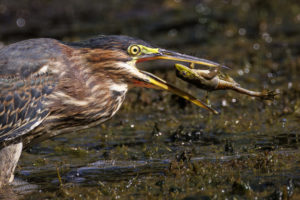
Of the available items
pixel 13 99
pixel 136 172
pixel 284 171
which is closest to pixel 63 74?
pixel 13 99

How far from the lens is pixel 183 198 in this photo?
6.56m

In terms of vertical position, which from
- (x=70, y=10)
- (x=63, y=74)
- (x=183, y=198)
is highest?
(x=70, y=10)

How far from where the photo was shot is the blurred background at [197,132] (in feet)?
22.9

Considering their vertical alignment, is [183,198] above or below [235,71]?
below

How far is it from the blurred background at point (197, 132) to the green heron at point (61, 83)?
1.91ft

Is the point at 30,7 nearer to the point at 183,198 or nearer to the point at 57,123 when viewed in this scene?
the point at 57,123

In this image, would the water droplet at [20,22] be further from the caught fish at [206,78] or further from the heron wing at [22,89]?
the caught fish at [206,78]

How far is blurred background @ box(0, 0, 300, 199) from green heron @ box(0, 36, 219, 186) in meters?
0.58

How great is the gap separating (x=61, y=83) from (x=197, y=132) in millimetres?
2584

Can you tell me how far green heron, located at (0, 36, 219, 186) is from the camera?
7309 millimetres

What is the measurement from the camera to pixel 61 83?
7.34 m

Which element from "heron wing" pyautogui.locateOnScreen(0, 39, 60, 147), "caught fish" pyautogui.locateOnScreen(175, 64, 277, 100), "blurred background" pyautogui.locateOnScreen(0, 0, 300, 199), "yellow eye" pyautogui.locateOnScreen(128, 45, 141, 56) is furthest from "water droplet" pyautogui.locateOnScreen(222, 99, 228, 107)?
"heron wing" pyautogui.locateOnScreen(0, 39, 60, 147)

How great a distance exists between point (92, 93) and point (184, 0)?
438 inches

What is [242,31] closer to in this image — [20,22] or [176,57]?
[20,22]
